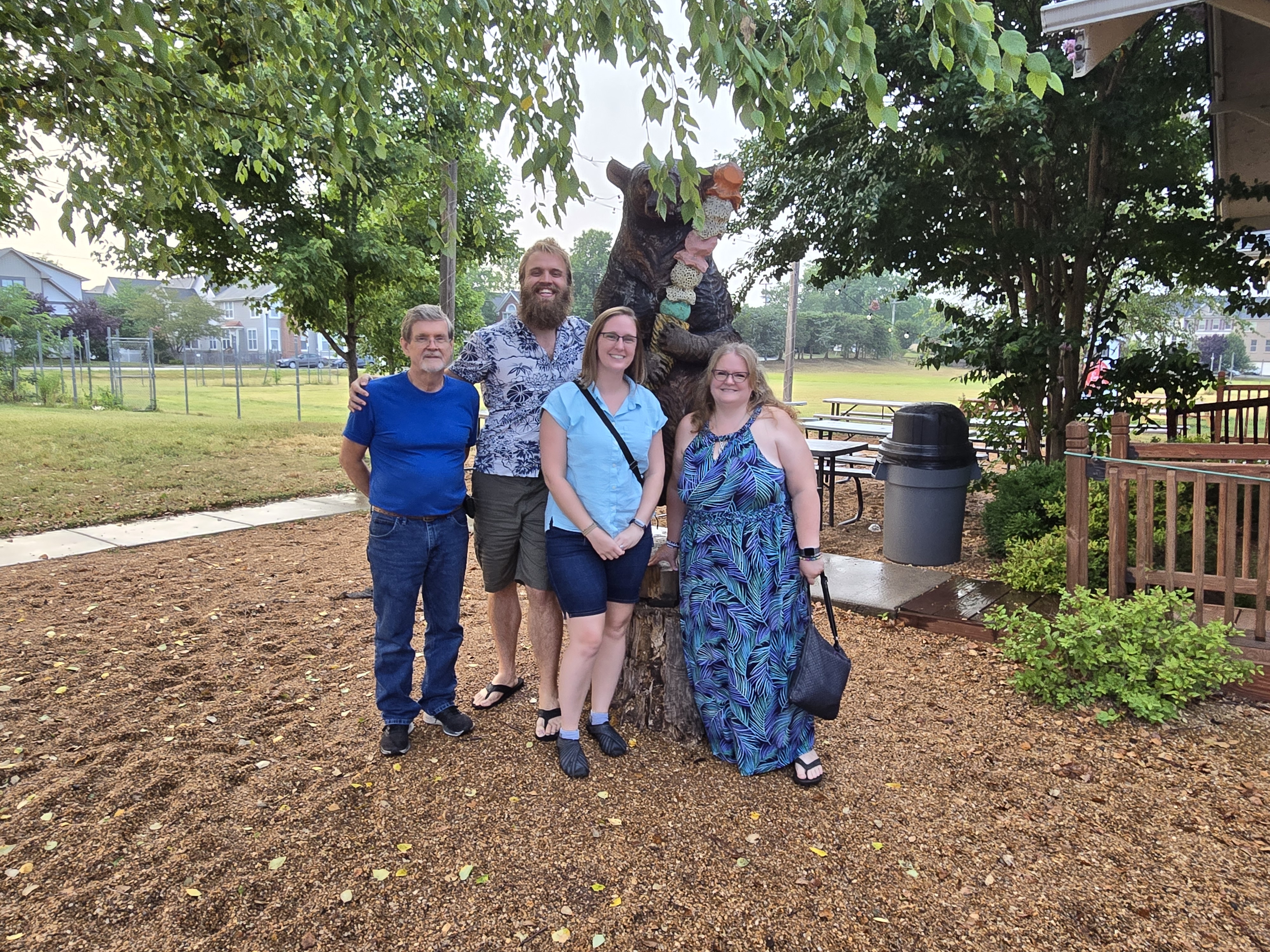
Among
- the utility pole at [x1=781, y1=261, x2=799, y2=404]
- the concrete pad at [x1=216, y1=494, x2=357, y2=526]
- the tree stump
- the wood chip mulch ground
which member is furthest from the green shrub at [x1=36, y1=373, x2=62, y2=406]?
the tree stump

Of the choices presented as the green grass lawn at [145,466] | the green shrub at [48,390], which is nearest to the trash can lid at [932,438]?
the green grass lawn at [145,466]

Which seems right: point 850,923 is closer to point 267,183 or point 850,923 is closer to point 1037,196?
point 1037,196

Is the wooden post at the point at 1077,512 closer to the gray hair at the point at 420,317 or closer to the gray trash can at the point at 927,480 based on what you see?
the gray trash can at the point at 927,480

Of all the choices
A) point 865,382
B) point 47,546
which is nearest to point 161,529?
point 47,546

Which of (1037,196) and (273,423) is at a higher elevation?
(1037,196)

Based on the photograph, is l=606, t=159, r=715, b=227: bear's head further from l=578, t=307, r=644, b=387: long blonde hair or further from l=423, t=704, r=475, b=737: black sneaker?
l=423, t=704, r=475, b=737: black sneaker

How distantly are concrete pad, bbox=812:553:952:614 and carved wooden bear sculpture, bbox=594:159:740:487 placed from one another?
1.81 m

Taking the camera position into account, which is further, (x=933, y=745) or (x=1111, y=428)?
(x=1111, y=428)

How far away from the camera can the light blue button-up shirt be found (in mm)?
2721

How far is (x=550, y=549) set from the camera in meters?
2.78

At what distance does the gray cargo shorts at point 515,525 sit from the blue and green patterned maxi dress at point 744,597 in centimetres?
53

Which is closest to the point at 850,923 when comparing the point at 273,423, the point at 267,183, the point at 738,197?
the point at 738,197

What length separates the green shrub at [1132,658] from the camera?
3328mm

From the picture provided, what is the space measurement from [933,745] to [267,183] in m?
8.09
